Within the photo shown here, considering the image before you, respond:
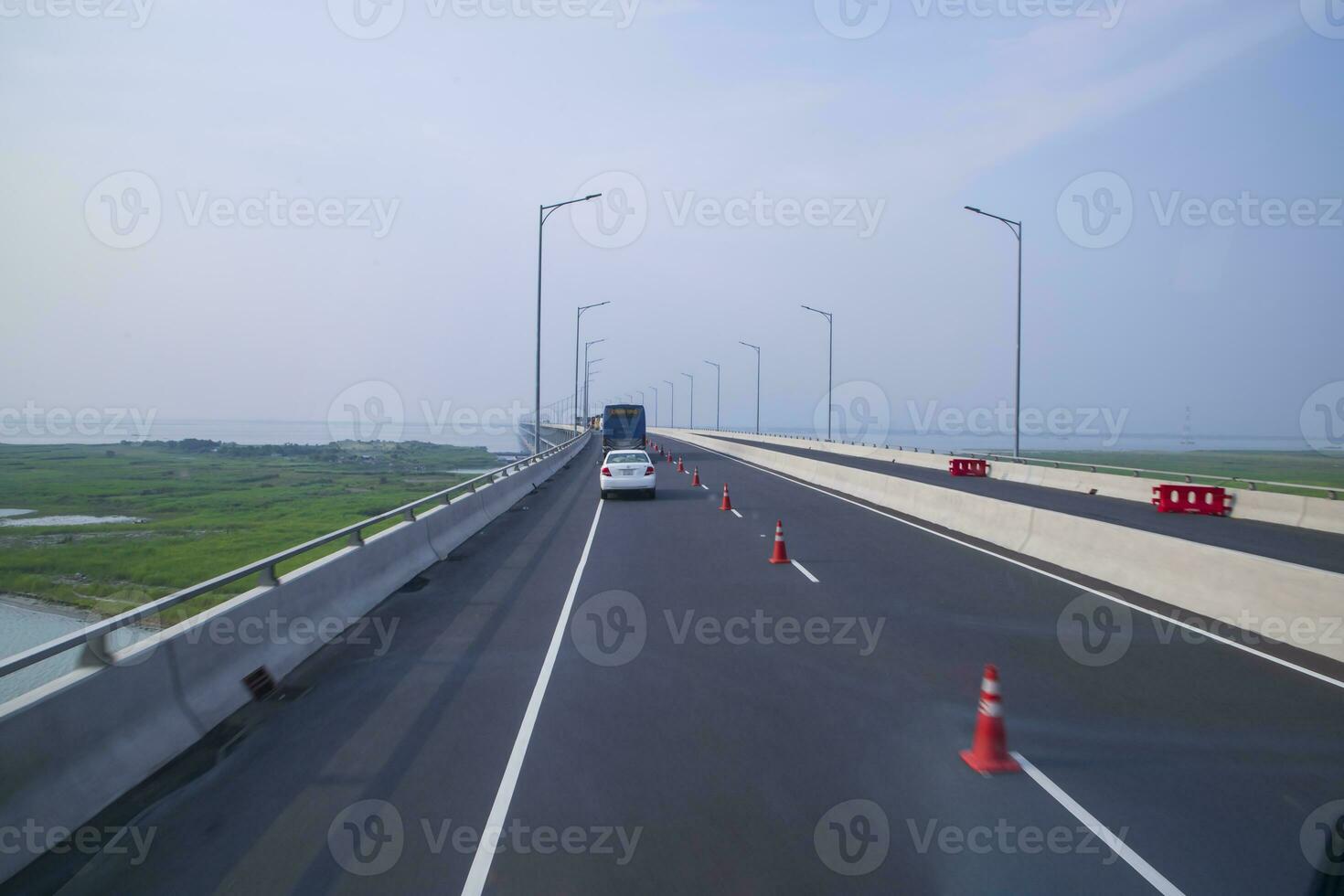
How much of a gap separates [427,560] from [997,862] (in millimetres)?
12406

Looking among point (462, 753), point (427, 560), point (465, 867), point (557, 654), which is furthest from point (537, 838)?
point (427, 560)

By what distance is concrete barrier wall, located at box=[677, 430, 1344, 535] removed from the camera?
74.8ft

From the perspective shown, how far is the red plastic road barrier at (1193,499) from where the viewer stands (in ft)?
86.1

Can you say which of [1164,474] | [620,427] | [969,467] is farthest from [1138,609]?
[620,427]

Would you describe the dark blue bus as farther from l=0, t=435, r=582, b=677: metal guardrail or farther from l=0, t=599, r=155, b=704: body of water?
l=0, t=435, r=582, b=677: metal guardrail

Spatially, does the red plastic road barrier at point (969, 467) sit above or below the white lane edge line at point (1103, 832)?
above

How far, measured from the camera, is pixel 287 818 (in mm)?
5391

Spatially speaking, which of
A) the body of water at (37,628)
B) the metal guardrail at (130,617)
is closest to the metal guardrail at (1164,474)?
the metal guardrail at (130,617)

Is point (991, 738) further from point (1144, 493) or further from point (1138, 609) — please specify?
point (1144, 493)

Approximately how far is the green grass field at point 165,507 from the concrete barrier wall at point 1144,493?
84.1 feet

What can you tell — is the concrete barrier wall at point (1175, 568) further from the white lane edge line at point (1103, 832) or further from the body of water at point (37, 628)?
the body of water at point (37, 628)

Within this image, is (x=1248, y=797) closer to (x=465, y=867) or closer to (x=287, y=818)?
(x=465, y=867)

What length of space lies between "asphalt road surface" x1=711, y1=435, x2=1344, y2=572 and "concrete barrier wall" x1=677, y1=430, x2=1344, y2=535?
0.38 metres

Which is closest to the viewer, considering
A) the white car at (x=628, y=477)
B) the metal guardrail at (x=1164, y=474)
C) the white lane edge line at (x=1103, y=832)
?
the white lane edge line at (x=1103, y=832)
